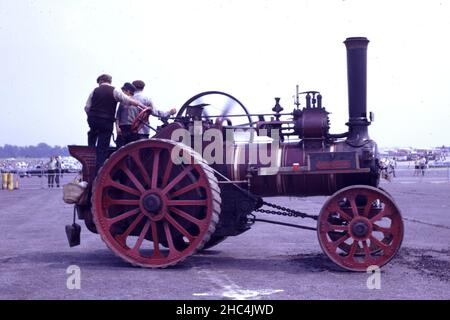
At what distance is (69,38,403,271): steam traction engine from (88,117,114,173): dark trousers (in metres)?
0.14

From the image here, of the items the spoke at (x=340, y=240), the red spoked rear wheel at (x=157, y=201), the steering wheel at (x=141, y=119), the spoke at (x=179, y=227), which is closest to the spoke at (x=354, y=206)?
the spoke at (x=340, y=240)

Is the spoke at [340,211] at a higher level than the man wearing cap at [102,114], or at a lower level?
lower

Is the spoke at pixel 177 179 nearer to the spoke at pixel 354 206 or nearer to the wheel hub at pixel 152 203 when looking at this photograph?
the wheel hub at pixel 152 203

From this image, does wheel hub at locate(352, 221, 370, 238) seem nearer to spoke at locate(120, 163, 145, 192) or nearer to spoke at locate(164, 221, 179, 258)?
spoke at locate(164, 221, 179, 258)

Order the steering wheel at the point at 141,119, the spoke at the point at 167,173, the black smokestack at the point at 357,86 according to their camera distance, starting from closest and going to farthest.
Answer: the spoke at the point at 167,173 → the black smokestack at the point at 357,86 → the steering wheel at the point at 141,119

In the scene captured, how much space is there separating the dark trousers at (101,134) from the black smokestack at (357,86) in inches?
122

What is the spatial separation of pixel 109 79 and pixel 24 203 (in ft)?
47.8

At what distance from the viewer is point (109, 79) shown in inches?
350

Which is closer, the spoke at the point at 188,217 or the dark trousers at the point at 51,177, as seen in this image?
the spoke at the point at 188,217

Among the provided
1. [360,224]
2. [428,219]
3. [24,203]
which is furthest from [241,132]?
[24,203]

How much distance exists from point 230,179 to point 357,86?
199 cm

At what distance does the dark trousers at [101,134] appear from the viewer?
28.6ft
